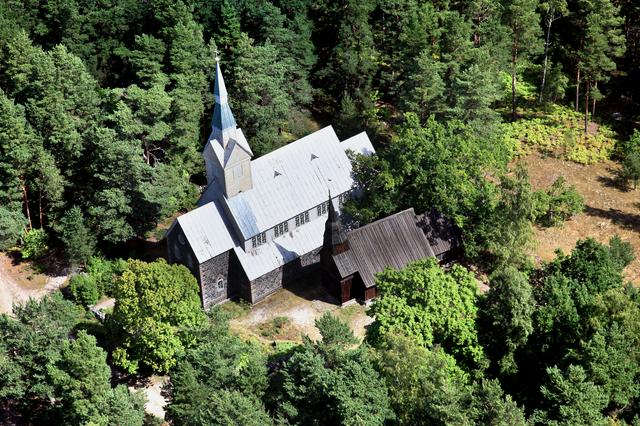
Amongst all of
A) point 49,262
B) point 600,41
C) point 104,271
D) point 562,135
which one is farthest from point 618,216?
point 49,262

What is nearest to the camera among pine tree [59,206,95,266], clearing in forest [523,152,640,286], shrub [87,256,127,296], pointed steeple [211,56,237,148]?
pointed steeple [211,56,237,148]

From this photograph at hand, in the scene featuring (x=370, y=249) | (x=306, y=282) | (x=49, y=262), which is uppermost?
(x=49, y=262)

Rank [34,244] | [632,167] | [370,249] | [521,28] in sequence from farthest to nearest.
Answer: [521,28], [632,167], [34,244], [370,249]

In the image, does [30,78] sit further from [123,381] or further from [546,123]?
[546,123]

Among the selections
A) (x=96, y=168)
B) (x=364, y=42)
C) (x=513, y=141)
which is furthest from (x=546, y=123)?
(x=96, y=168)

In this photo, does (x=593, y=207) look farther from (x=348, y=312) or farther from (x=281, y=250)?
(x=281, y=250)

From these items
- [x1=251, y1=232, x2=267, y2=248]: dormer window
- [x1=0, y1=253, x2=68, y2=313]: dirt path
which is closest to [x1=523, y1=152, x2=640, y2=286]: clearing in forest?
[x1=251, y1=232, x2=267, y2=248]: dormer window

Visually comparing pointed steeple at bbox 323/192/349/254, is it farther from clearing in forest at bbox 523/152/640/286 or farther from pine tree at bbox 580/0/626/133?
pine tree at bbox 580/0/626/133
